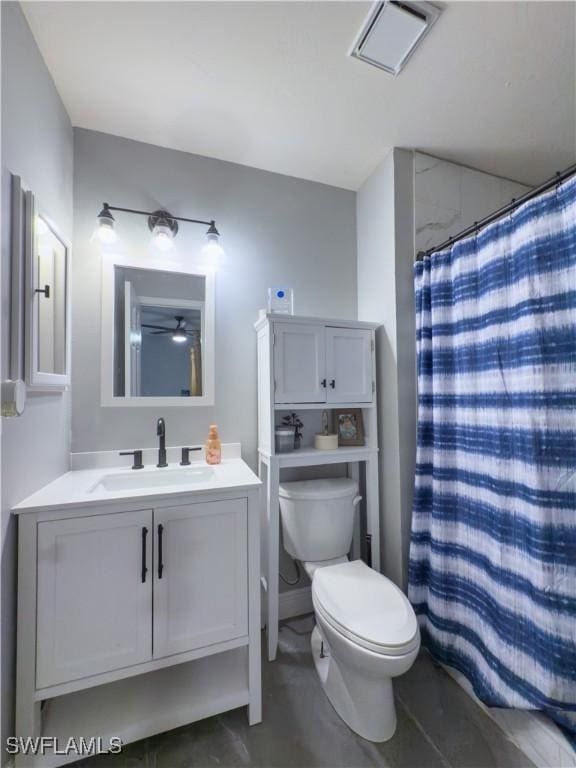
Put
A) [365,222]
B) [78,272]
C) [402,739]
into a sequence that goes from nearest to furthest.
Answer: [402,739]
[78,272]
[365,222]

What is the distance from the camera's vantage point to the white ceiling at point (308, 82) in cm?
110

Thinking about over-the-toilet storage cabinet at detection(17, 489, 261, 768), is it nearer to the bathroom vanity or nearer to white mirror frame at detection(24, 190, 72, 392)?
the bathroom vanity

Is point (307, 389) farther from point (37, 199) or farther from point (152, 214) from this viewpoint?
point (37, 199)

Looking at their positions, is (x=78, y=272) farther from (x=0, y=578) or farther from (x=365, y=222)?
(x=365, y=222)

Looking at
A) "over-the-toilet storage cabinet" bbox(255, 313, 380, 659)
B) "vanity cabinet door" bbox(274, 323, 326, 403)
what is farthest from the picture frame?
"vanity cabinet door" bbox(274, 323, 326, 403)

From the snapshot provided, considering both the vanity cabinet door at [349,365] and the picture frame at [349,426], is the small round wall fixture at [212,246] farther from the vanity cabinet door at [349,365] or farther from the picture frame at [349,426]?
the picture frame at [349,426]

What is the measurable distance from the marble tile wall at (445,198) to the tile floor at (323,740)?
2.04 metres

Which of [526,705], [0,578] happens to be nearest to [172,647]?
[0,578]

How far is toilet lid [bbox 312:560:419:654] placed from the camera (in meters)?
1.09

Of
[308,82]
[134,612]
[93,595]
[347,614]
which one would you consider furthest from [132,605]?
[308,82]

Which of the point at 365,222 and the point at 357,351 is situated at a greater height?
the point at 365,222

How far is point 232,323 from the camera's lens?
175 cm

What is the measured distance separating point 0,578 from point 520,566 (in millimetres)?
1659

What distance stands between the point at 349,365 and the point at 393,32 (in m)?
1.28
